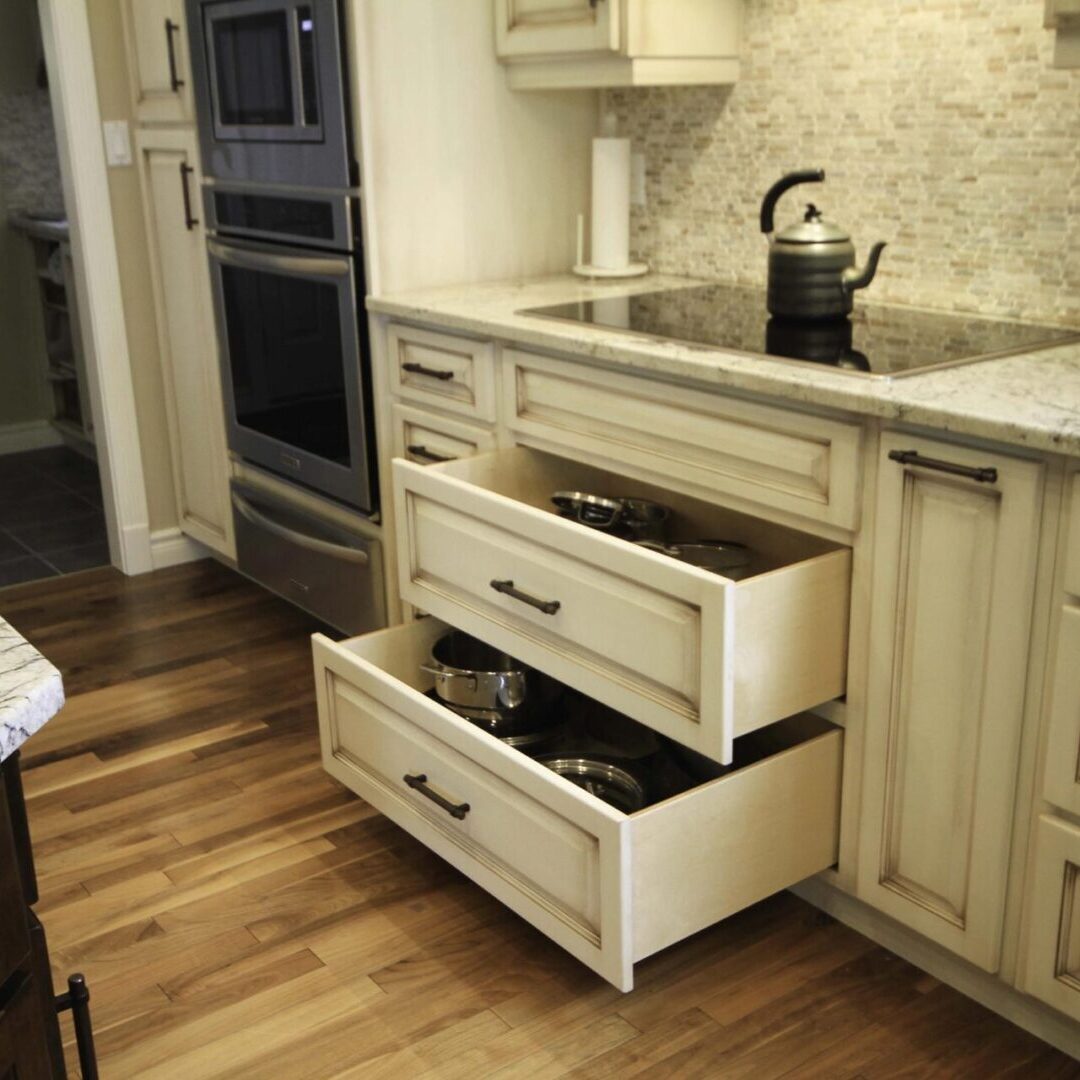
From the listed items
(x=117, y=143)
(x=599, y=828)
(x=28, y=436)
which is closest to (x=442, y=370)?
(x=599, y=828)

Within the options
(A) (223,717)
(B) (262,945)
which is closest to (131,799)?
(A) (223,717)

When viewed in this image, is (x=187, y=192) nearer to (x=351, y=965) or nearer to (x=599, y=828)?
(x=351, y=965)

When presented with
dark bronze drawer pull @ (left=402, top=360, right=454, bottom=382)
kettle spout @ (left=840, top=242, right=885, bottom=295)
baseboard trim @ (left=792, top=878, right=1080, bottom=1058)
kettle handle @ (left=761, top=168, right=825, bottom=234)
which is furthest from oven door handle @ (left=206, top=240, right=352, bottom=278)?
baseboard trim @ (left=792, top=878, right=1080, bottom=1058)

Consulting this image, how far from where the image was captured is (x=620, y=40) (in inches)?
94.1

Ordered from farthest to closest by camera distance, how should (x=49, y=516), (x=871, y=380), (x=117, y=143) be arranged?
(x=49, y=516)
(x=117, y=143)
(x=871, y=380)

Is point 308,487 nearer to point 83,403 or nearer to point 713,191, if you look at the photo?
point 713,191

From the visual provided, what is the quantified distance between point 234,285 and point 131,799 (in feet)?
4.05

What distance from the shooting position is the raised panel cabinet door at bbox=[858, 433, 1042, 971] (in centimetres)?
157

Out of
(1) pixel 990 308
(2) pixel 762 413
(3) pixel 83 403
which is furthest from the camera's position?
(3) pixel 83 403

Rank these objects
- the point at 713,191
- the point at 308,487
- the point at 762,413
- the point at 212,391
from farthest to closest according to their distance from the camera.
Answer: the point at 212,391, the point at 308,487, the point at 713,191, the point at 762,413

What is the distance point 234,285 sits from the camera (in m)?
3.06

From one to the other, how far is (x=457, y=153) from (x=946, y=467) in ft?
4.65

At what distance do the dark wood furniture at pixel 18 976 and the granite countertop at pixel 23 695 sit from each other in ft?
0.23

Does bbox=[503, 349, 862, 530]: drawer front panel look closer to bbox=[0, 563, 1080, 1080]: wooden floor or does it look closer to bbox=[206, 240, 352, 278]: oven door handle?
bbox=[206, 240, 352, 278]: oven door handle
